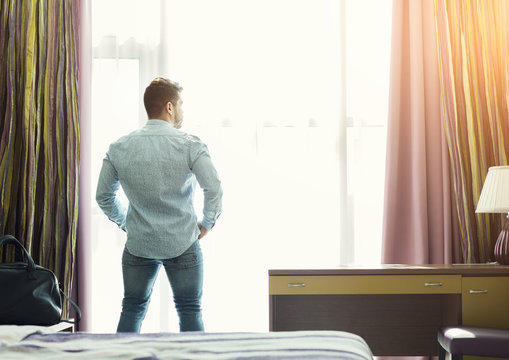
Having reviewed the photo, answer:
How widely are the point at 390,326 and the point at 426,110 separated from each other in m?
1.17

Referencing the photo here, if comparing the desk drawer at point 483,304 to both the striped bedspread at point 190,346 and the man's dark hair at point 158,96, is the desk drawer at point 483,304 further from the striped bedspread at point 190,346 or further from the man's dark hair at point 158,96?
the man's dark hair at point 158,96

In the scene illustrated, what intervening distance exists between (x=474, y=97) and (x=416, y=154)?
1.45ft

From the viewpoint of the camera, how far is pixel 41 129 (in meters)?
2.97

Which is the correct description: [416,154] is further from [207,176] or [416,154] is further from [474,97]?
[207,176]

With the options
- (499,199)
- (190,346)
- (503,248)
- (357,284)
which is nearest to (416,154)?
(499,199)

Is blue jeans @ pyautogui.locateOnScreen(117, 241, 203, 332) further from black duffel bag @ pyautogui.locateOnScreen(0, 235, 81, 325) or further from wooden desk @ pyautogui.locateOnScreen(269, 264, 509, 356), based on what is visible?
wooden desk @ pyautogui.locateOnScreen(269, 264, 509, 356)

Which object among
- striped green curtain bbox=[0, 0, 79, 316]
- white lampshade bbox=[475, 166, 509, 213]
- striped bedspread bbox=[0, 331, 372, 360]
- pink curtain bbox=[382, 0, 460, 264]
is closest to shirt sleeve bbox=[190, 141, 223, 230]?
striped bedspread bbox=[0, 331, 372, 360]

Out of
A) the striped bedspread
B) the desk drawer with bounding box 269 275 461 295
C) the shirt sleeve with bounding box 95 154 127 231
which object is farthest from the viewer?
the desk drawer with bounding box 269 275 461 295

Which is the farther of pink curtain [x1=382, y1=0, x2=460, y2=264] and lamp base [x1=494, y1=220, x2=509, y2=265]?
pink curtain [x1=382, y1=0, x2=460, y2=264]

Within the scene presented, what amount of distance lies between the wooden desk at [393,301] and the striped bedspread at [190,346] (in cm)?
94

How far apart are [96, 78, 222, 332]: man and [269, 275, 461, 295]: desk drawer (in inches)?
16.3

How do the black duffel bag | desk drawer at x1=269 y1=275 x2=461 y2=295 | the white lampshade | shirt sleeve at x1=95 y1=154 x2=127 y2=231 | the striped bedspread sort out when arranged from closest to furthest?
the striped bedspread
the black duffel bag
shirt sleeve at x1=95 y1=154 x2=127 y2=231
desk drawer at x1=269 y1=275 x2=461 y2=295
the white lampshade

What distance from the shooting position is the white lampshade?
2598mm

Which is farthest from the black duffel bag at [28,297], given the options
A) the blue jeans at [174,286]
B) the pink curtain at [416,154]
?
the pink curtain at [416,154]
